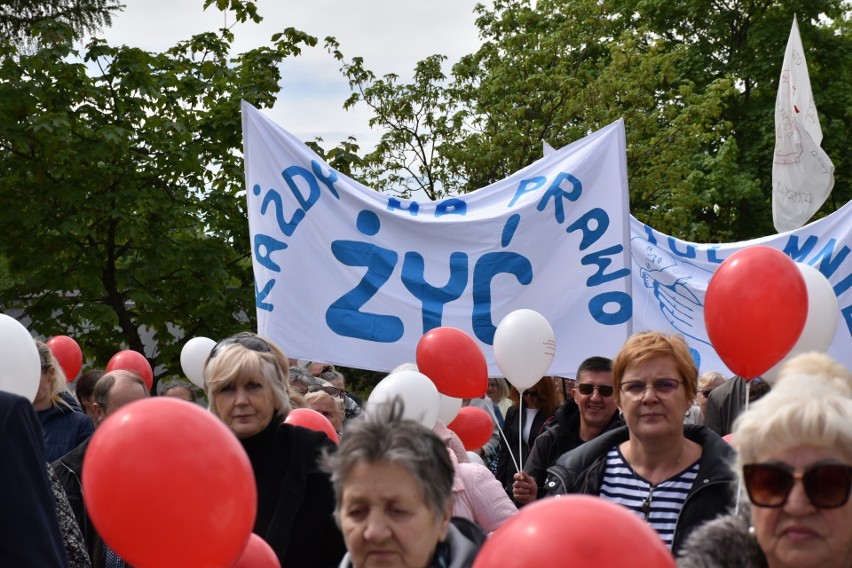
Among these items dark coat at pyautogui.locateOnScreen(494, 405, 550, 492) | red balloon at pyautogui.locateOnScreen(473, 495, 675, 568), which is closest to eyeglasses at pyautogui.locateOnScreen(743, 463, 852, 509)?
red balloon at pyautogui.locateOnScreen(473, 495, 675, 568)

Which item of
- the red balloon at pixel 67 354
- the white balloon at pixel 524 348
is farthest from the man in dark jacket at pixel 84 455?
the red balloon at pixel 67 354

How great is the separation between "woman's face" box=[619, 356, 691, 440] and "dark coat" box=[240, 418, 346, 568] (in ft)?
3.36

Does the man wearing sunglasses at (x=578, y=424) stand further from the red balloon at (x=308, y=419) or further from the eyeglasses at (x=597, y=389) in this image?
the red balloon at (x=308, y=419)

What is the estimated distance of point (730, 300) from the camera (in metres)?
4.81

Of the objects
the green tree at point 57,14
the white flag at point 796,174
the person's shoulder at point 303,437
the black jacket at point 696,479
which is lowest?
A: the black jacket at point 696,479

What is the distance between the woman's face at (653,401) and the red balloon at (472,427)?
10.1ft

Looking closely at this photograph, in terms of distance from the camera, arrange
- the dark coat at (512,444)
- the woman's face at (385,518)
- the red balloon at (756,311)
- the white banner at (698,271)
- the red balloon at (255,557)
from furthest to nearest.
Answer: the white banner at (698,271), the dark coat at (512,444), the red balloon at (756,311), the red balloon at (255,557), the woman's face at (385,518)

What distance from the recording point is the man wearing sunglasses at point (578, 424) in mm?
5611

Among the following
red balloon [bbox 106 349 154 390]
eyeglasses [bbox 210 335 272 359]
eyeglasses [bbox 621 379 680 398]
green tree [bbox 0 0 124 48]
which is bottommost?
red balloon [bbox 106 349 154 390]

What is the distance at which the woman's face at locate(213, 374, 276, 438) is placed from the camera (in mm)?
3959

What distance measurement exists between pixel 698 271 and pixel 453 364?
3.34 m

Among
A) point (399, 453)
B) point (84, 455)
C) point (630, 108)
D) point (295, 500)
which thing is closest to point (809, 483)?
point (399, 453)

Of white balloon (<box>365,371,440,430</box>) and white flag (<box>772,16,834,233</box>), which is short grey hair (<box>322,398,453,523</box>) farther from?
white flag (<box>772,16,834,233</box>)

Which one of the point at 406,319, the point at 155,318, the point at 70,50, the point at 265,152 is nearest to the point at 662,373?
the point at 406,319
